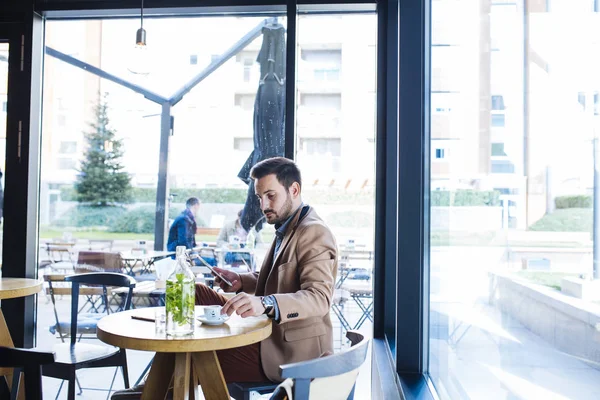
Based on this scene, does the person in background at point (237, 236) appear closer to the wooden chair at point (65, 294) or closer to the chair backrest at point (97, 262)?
the chair backrest at point (97, 262)

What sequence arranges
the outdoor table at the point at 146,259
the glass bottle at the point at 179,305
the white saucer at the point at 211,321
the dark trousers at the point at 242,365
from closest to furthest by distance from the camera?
the glass bottle at the point at 179,305, the white saucer at the point at 211,321, the dark trousers at the point at 242,365, the outdoor table at the point at 146,259

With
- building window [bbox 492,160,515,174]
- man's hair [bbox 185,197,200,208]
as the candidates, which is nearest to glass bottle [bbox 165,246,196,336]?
building window [bbox 492,160,515,174]

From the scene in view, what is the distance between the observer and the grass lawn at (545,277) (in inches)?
36.3

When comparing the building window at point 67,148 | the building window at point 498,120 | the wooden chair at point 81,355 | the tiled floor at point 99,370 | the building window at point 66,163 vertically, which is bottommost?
the tiled floor at point 99,370

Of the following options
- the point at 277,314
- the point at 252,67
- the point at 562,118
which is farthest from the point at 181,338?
the point at 252,67

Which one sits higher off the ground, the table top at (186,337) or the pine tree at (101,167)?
the pine tree at (101,167)

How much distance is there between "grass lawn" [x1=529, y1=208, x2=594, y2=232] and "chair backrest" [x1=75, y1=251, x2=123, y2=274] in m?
3.72

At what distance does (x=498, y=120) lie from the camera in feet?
4.32

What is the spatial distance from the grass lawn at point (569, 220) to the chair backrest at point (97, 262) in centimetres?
372

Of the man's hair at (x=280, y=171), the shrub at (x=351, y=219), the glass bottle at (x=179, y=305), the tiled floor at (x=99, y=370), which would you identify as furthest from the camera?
the shrub at (x=351, y=219)

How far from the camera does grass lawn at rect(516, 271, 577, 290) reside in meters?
0.92

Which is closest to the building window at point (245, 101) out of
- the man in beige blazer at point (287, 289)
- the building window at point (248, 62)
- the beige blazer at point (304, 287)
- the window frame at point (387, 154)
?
the building window at point (248, 62)

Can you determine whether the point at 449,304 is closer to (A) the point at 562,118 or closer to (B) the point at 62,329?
(A) the point at 562,118

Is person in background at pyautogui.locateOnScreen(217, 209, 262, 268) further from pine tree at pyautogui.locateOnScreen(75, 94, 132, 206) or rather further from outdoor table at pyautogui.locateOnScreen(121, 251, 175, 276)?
pine tree at pyautogui.locateOnScreen(75, 94, 132, 206)
